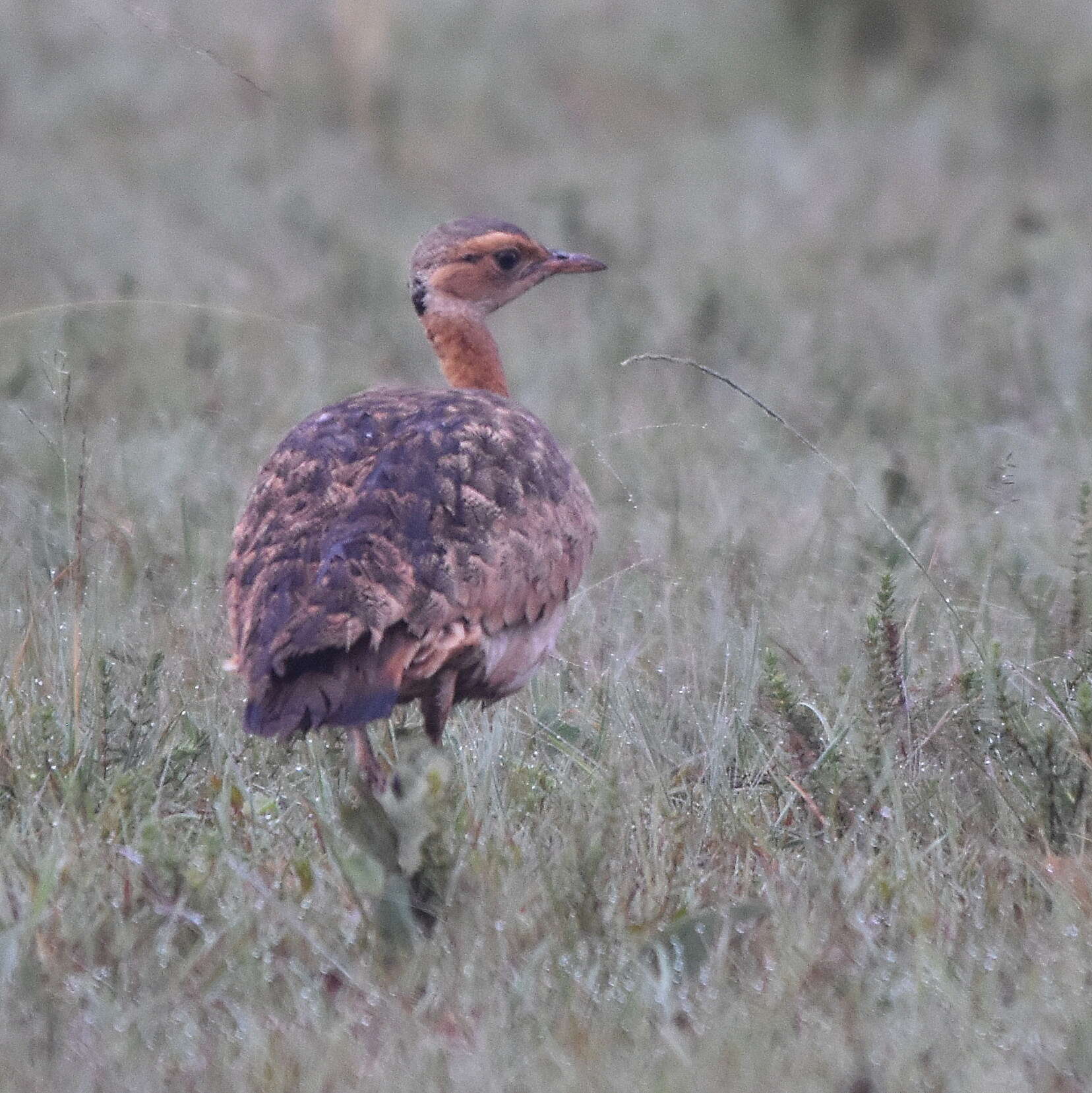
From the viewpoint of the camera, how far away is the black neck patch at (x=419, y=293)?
5.66 metres

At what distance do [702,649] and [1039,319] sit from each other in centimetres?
379

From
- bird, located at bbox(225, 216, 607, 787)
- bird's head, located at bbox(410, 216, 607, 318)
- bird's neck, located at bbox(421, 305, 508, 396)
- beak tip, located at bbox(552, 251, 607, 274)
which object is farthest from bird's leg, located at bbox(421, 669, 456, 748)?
beak tip, located at bbox(552, 251, 607, 274)

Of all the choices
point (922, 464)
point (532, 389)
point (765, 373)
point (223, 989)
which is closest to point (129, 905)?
point (223, 989)

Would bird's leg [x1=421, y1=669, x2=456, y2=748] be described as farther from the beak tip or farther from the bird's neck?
the beak tip

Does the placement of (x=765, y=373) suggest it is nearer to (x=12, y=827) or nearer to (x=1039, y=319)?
(x=1039, y=319)

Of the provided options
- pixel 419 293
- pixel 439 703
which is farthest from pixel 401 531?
pixel 419 293

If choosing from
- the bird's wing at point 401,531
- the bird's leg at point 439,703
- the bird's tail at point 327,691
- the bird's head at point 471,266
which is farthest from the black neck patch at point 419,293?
the bird's tail at point 327,691

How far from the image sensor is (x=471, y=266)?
565 cm

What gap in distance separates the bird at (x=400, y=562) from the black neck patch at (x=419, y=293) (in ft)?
3.34

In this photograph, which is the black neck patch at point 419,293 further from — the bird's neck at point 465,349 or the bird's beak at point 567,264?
the bird's beak at point 567,264

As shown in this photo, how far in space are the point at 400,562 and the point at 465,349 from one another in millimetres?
1837

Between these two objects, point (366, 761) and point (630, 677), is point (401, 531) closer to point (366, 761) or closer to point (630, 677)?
point (366, 761)

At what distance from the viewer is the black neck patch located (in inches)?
223

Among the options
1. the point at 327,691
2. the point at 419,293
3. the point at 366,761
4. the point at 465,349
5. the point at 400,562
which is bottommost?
the point at 366,761
